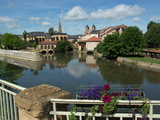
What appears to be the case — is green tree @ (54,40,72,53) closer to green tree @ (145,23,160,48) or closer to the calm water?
green tree @ (145,23,160,48)

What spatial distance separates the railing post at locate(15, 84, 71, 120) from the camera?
2.53 meters

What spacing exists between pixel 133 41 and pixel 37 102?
4163 cm

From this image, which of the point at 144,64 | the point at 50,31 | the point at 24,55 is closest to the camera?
the point at 144,64

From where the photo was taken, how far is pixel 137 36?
4138 cm

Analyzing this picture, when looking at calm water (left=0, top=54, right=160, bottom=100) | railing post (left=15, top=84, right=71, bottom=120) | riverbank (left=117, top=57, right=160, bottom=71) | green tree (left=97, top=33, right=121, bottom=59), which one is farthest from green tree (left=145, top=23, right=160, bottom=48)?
railing post (left=15, top=84, right=71, bottom=120)

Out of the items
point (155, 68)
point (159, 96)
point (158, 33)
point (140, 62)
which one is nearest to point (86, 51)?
point (158, 33)

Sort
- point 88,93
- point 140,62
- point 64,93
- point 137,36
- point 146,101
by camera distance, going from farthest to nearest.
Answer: point 137,36 < point 140,62 < point 88,93 < point 64,93 < point 146,101

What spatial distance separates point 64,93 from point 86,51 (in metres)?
70.4

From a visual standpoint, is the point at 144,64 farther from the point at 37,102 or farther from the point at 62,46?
the point at 62,46

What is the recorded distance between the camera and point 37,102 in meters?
2.52

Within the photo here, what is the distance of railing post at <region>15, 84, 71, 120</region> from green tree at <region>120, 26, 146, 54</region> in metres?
40.2

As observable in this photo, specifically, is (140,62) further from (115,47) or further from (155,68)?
(115,47)

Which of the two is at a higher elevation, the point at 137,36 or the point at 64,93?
the point at 137,36

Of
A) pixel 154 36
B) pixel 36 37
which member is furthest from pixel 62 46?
pixel 154 36
